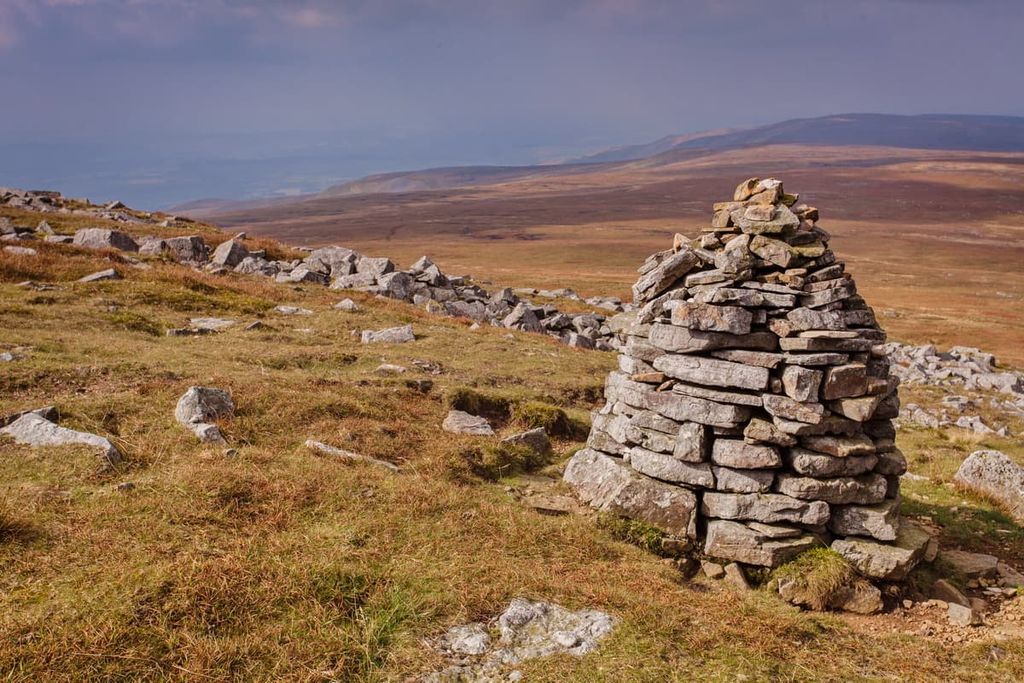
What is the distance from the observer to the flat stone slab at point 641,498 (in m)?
12.1

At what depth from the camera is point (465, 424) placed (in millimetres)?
16125

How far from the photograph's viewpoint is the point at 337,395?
1586cm

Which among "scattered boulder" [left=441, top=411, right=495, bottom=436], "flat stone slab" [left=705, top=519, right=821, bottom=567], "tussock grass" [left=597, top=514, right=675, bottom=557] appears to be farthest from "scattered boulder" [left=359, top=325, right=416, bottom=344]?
"flat stone slab" [left=705, top=519, right=821, bottom=567]

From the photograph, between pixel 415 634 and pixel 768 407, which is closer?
pixel 415 634

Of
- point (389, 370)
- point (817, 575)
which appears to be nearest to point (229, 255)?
point (389, 370)

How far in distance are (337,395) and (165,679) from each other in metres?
9.17

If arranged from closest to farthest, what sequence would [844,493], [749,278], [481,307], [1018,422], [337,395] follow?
1. [844,493]
2. [749,278]
3. [337,395]
4. [1018,422]
5. [481,307]

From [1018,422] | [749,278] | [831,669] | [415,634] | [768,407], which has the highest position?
[749,278]

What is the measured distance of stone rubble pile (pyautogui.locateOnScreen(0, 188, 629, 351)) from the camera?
3641 cm

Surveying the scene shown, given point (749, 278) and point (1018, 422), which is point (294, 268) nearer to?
point (749, 278)

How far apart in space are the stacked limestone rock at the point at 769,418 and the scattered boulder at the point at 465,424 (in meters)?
3.54

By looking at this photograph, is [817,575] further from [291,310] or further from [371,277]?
[371,277]

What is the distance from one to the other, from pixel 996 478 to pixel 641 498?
9904 millimetres

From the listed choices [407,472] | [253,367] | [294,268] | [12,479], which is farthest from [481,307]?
[12,479]
